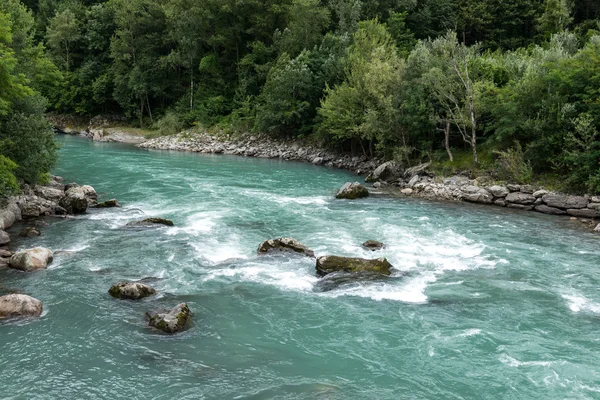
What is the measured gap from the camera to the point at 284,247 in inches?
835

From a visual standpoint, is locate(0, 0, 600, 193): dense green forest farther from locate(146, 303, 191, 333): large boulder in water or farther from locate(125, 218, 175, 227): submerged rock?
locate(146, 303, 191, 333): large boulder in water

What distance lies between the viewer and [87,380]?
11.7m

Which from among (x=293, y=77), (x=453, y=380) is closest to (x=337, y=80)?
(x=293, y=77)

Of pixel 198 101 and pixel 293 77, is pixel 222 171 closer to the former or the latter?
pixel 293 77

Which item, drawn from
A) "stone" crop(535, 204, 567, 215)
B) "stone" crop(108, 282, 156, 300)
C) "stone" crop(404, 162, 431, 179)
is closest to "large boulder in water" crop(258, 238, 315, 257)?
"stone" crop(108, 282, 156, 300)

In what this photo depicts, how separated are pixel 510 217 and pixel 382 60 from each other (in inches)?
980

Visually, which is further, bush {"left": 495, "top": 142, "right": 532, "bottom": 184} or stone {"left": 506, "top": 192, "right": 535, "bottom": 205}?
bush {"left": 495, "top": 142, "right": 532, "bottom": 184}

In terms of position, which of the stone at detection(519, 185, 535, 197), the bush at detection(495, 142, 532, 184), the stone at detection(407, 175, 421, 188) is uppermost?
the bush at detection(495, 142, 532, 184)

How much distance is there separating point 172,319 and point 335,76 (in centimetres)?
4493

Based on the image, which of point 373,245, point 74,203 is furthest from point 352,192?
point 74,203

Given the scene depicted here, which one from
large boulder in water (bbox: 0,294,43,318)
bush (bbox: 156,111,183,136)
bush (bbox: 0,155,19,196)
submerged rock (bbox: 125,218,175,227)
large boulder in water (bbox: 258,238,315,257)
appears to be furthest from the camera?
bush (bbox: 156,111,183,136)

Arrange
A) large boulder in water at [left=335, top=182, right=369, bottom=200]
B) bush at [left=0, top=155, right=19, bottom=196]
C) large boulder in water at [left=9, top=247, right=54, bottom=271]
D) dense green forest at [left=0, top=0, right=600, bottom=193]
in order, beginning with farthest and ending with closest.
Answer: large boulder in water at [left=335, top=182, right=369, bottom=200]
dense green forest at [left=0, top=0, right=600, bottom=193]
bush at [left=0, top=155, right=19, bottom=196]
large boulder in water at [left=9, top=247, right=54, bottom=271]

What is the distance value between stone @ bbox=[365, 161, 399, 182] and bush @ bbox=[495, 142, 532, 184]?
870cm

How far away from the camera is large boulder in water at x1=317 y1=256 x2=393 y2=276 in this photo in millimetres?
18578
